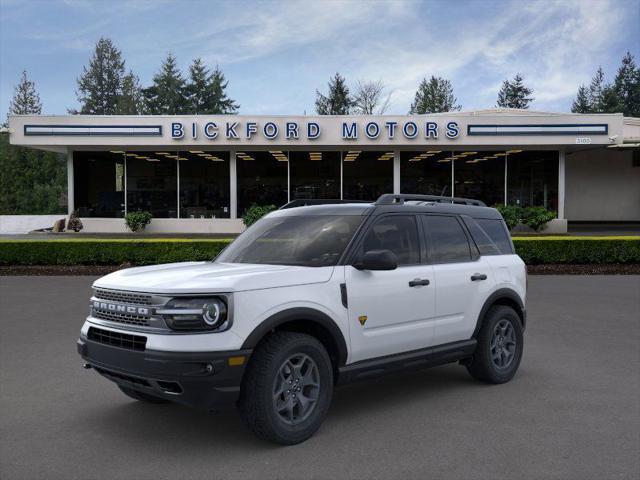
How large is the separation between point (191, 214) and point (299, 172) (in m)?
5.39

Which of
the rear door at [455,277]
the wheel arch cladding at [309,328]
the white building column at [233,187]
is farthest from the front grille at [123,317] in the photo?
the white building column at [233,187]

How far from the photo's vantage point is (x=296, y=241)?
18.0 feet

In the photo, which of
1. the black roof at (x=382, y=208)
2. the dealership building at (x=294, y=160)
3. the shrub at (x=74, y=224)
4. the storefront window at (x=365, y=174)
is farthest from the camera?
the storefront window at (x=365, y=174)

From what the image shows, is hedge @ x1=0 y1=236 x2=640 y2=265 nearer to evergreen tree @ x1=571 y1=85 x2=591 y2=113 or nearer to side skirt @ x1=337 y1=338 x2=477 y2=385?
side skirt @ x1=337 y1=338 x2=477 y2=385

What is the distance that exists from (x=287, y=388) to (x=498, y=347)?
2.81 m

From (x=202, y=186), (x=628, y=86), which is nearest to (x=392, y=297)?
(x=202, y=186)

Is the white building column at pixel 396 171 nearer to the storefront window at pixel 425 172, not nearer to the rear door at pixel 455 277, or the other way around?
the storefront window at pixel 425 172

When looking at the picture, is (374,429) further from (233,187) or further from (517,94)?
(517,94)

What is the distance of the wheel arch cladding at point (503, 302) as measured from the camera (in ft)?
20.3

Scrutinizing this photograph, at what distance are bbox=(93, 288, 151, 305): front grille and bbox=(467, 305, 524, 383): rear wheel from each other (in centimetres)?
335

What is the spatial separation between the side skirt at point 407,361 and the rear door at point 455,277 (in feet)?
0.28

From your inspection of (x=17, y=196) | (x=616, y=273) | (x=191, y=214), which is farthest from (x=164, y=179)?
(x=17, y=196)

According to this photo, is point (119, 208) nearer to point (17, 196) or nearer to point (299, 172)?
point (299, 172)

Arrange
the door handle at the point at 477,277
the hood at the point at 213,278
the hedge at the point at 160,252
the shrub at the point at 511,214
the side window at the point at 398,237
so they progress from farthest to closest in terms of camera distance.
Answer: the shrub at the point at 511,214
the hedge at the point at 160,252
the door handle at the point at 477,277
the side window at the point at 398,237
the hood at the point at 213,278
